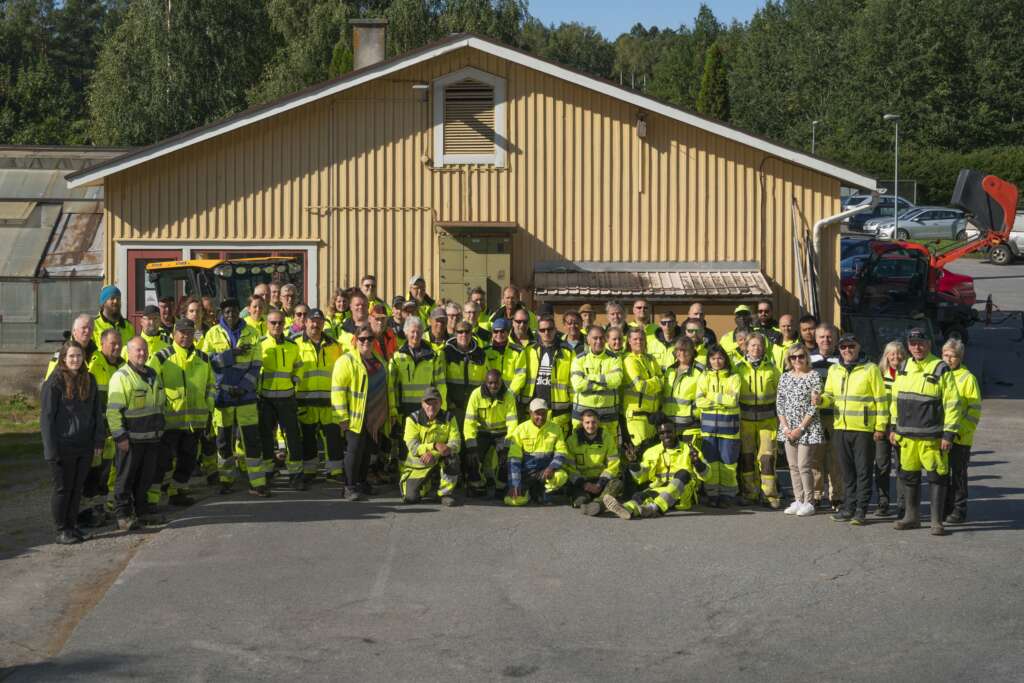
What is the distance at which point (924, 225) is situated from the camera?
162 feet

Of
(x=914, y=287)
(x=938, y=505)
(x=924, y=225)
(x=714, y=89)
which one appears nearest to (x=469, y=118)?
(x=914, y=287)

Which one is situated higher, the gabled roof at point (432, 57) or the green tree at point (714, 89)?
the green tree at point (714, 89)

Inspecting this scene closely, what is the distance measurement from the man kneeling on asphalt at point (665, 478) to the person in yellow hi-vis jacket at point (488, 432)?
1326mm

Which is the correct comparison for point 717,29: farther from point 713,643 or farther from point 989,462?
point 713,643

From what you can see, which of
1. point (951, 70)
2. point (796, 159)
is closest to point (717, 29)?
point (951, 70)

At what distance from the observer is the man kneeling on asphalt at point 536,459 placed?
1312 centimetres

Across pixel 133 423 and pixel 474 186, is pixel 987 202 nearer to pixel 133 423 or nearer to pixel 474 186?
pixel 474 186

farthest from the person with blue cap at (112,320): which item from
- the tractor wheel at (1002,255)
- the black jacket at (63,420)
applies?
the tractor wheel at (1002,255)

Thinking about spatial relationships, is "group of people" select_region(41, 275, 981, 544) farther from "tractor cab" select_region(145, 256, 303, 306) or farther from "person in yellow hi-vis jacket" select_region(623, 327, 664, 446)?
"tractor cab" select_region(145, 256, 303, 306)

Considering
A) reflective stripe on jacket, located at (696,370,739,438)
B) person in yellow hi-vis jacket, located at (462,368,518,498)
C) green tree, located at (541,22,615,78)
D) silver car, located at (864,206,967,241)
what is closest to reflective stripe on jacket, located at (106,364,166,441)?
person in yellow hi-vis jacket, located at (462,368,518,498)

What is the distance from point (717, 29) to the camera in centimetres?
11356

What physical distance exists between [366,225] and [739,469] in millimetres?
9363

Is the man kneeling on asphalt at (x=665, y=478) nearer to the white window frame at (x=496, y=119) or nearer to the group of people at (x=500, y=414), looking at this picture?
the group of people at (x=500, y=414)

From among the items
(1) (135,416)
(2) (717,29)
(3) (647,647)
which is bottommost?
(3) (647,647)
